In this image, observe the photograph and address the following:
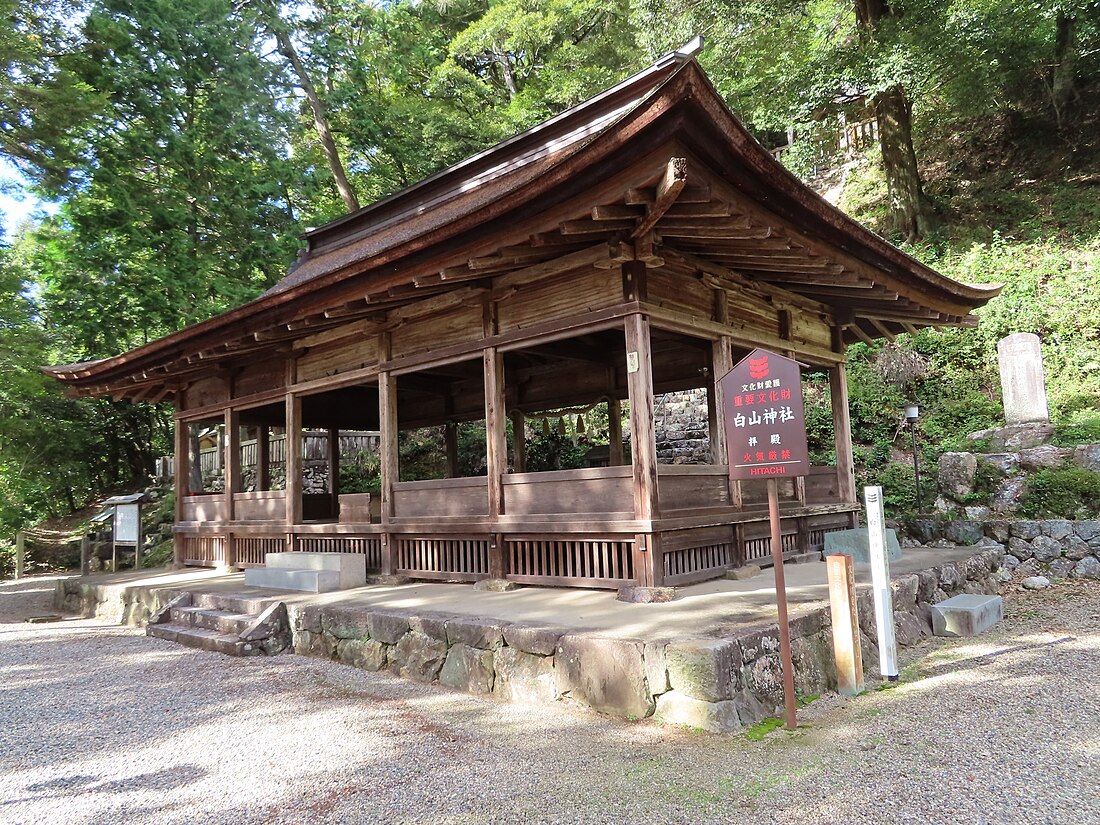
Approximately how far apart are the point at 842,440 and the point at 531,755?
6.61 m

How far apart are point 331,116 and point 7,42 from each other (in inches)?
331

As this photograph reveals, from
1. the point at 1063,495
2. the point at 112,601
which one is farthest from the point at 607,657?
the point at 1063,495

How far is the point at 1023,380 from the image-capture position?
10.9m

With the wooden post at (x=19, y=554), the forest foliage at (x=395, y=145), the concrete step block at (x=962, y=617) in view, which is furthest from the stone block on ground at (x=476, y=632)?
the wooden post at (x=19, y=554)

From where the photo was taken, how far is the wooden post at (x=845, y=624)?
4.24m

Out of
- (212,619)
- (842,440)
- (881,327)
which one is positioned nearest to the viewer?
(212,619)

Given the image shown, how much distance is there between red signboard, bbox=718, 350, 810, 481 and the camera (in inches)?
151

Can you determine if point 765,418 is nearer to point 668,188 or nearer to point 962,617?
point 668,188

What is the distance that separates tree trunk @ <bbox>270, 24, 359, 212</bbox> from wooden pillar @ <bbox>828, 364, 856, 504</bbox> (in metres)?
13.3

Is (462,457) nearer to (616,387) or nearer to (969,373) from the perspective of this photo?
(616,387)

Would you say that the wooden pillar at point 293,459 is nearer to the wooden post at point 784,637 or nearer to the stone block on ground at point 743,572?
the stone block on ground at point 743,572

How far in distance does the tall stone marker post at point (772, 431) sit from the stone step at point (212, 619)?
197 inches

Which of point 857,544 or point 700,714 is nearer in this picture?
point 700,714


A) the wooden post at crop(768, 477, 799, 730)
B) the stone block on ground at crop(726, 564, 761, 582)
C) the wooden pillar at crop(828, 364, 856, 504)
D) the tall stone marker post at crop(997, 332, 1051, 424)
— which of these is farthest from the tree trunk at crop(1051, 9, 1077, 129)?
the wooden post at crop(768, 477, 799, 730)
